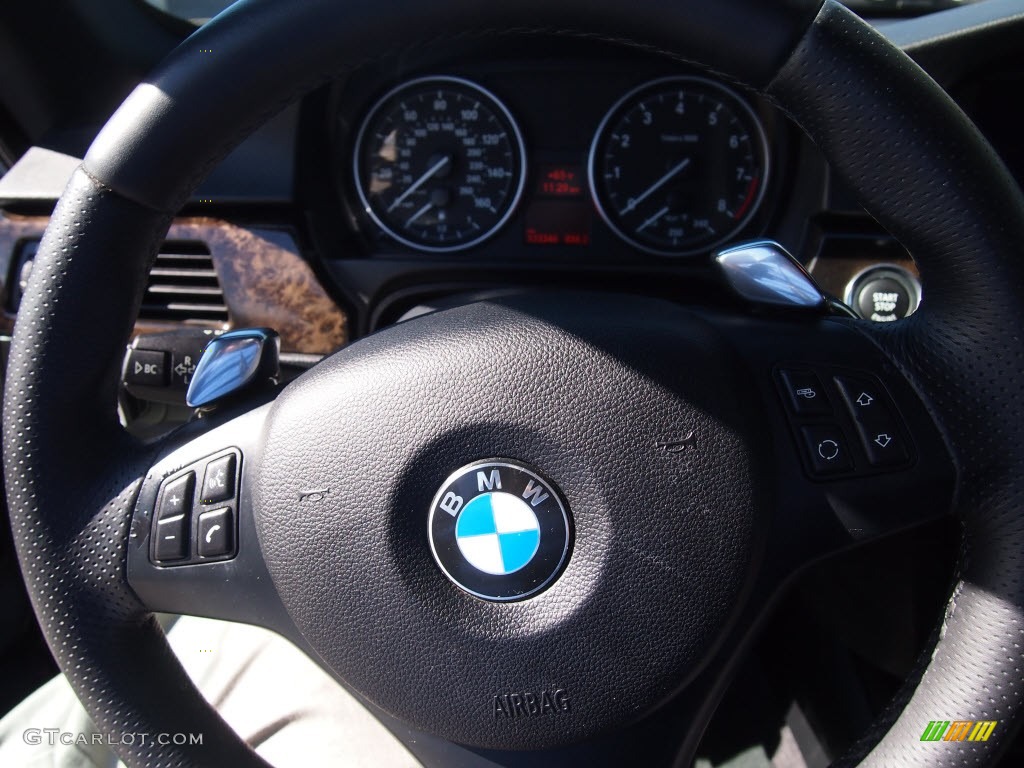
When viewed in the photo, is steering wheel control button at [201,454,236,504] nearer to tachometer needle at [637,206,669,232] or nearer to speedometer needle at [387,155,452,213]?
speedometer needle at [387,155,452,213]

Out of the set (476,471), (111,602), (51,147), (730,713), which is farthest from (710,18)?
(51,147)

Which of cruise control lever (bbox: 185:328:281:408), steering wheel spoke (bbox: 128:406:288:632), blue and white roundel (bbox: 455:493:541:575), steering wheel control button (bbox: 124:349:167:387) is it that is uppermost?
cruise control lever (bbox: 185:328:281:408)

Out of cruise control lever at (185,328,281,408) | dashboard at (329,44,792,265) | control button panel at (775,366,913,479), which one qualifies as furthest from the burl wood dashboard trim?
control button panel at (775,366,913,479)

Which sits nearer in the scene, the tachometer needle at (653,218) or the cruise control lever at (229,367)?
the cruise control lever at (229,367)

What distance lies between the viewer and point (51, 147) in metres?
1.68

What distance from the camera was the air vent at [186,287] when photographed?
1.62 metres

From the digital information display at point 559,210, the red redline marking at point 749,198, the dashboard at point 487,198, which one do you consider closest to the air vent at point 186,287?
the dashboard at point 487,198

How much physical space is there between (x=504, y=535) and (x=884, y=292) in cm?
106

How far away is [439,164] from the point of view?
162 centimetres

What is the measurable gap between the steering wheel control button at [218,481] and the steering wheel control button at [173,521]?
0.6 inches

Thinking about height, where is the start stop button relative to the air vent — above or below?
above

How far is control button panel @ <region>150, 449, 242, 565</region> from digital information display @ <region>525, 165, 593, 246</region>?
3.14 ft

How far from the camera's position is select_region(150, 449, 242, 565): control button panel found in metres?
0.83

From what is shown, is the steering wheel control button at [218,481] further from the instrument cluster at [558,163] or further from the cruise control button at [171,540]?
the instrument cluster at [558,163]
